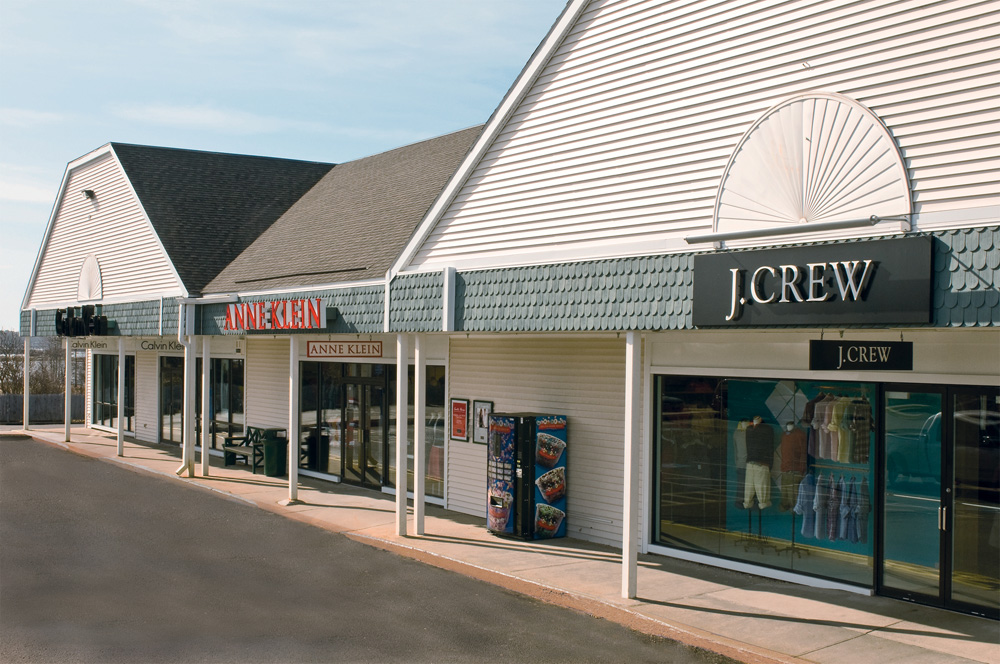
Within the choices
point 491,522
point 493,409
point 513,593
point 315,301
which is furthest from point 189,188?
point 513,593

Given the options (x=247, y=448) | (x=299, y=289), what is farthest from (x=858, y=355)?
(x=247, y=448)

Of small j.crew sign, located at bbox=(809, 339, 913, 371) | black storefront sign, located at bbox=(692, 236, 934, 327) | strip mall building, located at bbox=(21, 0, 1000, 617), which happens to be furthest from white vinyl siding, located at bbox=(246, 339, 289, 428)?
small j.crew sign, located at bbox=(809, 339, 913, 371)

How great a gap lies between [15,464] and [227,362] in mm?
5587

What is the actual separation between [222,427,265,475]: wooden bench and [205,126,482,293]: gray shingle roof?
3.59 meters

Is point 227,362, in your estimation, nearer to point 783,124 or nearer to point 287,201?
point 287,201

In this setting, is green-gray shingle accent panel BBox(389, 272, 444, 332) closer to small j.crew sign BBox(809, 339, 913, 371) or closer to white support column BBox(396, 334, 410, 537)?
white support column BBox(396, 334, 410, 537)

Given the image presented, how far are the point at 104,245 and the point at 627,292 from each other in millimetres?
19973

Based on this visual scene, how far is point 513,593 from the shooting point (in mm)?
10484

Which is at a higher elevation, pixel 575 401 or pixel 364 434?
pixel 575 401

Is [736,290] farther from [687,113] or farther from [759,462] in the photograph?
[759,462]

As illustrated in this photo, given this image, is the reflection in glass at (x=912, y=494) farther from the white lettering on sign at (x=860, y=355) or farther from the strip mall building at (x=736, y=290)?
the white lettering on sign at (x=860, y=355)

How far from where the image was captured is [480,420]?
1528 cm

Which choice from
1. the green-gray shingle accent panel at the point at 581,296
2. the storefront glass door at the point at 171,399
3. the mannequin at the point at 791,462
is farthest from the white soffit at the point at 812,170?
the storefront glass door at the point at 171,399

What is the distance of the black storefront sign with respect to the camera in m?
7.83
